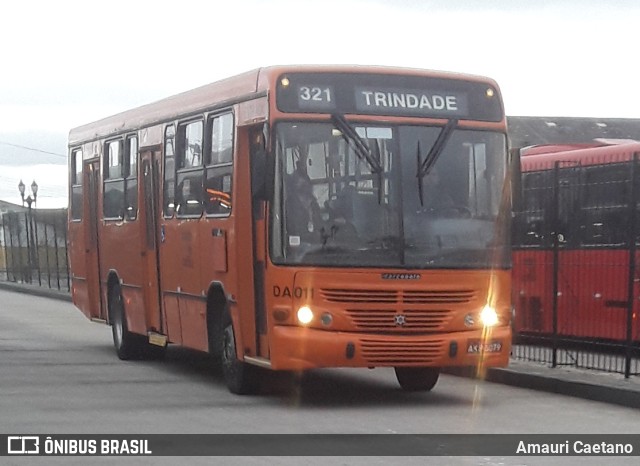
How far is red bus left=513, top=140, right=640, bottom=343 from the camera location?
19.6 meters

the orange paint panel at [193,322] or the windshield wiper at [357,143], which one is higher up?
the windshield wiper at [357,143]

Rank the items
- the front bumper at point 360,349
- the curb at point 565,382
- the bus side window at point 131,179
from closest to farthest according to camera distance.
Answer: the front bumper at point 360,349 < the curb at point 565,382 < the bus side window at point 131,179

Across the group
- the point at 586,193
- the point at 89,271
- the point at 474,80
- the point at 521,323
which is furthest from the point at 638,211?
the point at 89,271

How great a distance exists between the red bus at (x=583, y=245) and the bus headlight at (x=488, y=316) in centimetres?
435

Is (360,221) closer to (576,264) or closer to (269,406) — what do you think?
(269,406)

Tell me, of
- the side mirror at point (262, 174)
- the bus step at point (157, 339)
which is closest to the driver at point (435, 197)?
the side mirror at point (262, 174)

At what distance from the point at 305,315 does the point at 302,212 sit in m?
0.95

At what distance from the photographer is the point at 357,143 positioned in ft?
46.4

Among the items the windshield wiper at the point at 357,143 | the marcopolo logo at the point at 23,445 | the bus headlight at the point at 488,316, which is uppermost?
the windshield wiper at the point at 357,143

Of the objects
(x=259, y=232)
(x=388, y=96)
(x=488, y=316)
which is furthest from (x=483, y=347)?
(x=388, y=96)

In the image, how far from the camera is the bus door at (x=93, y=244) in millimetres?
21609

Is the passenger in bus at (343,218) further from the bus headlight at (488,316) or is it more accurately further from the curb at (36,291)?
the curb at (36,291)

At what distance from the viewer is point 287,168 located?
14.1 m

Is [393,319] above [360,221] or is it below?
below
